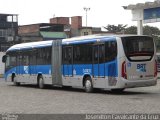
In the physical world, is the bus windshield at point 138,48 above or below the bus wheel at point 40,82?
above

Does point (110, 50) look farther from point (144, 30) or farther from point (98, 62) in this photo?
point (144, 30)

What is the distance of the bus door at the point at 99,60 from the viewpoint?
2298 centimetres

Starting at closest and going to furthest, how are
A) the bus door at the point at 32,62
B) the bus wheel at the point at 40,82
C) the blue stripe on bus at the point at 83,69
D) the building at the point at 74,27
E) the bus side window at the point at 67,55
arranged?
the blue stripe on bus at the point at 83,69 → the bus side window at the point at 67,55 → the bus wheel at the point at 40,82 → the bus door at the point at 32,62 → the building at the point at 74,27

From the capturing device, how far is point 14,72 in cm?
3378

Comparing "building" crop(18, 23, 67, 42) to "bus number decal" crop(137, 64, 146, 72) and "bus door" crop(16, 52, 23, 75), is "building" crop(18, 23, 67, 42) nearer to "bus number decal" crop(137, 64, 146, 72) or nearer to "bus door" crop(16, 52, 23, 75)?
"bus door" crop(16, 52, 23, 75)

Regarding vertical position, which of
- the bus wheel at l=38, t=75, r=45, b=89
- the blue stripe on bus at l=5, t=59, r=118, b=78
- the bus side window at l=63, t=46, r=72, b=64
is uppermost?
the bus side window at l=63, t=46, r=72, b=64

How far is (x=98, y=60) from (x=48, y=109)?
7817 millimetres

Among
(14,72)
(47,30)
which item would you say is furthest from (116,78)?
(47,30)

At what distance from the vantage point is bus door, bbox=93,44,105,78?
75.4ft

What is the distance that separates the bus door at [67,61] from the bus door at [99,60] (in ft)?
8.44

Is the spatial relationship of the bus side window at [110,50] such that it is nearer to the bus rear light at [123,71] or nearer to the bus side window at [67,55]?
the bus rear light at [123,71]

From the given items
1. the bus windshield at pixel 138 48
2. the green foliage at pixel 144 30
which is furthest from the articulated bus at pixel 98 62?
the green foliage at pixel 144 30

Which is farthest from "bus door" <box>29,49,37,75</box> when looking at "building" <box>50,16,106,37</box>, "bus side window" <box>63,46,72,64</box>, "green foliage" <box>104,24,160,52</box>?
"green foliage" <box>104,24,160,52</box>

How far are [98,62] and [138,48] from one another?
2161mm
